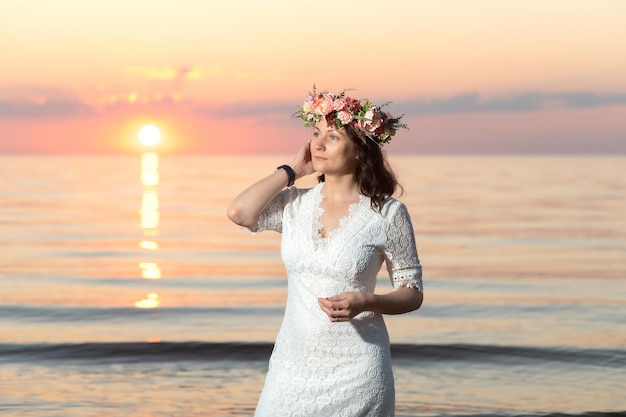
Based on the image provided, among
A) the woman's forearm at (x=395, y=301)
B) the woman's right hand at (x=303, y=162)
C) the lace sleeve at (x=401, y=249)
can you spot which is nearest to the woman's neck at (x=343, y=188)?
the woman's right hand at (x=303, y=162)

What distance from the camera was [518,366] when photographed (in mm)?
12930

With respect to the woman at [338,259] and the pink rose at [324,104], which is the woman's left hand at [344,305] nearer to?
the woman at [338,259]

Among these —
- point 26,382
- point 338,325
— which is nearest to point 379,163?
point 338,325

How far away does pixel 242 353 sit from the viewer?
44.3 ft

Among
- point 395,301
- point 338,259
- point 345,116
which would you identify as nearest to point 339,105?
point 345,116

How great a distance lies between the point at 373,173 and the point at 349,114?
1.04 ft

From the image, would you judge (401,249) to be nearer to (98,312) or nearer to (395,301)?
(395,301)

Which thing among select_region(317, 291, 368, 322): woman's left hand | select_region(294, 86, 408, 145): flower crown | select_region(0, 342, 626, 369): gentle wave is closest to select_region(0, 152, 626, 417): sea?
select_region(0, 342, 626, 369): gentle wave

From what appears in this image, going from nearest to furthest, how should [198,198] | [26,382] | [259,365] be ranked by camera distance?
[26,382], [259,365], [198,198]

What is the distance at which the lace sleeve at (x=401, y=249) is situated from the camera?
5203 mm

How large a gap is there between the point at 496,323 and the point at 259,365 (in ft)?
14.6

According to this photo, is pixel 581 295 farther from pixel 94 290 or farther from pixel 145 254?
pixel 145 254

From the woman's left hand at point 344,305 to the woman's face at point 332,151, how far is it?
0.70m

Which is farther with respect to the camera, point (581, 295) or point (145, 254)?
point (145, 254)
